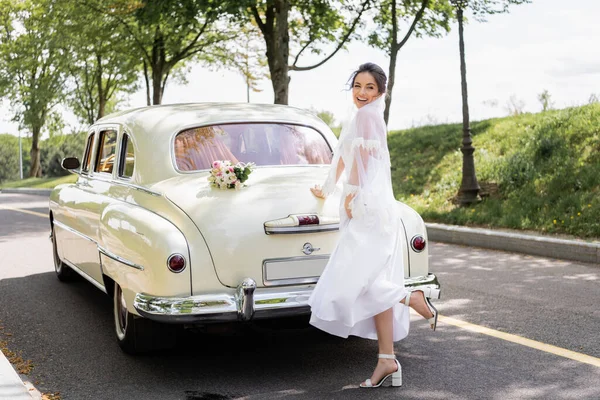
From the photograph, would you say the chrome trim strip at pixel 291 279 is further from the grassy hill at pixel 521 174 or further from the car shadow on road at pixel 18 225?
the car shadow on road at pixel 18 225

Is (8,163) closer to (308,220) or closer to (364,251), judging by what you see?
(308,220)

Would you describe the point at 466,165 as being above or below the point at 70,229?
above

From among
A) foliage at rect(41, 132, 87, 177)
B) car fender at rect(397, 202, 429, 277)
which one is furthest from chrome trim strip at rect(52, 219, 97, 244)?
foliage at rect(41, 132, 87, 177)

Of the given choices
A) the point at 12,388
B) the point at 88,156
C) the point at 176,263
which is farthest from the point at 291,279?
the point at 88,156

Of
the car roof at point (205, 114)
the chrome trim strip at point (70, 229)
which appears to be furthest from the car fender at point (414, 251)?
the chrome trim strip at point (70, 229)

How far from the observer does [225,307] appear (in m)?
4.79

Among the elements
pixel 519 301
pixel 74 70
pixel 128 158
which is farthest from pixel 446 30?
pixel 74 70

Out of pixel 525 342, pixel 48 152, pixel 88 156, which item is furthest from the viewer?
pixel 48 152

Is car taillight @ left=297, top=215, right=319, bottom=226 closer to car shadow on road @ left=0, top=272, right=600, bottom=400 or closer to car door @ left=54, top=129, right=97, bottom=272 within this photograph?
car shadow on road @ left=0, top=272, right=600, bottom=400

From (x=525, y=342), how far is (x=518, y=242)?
5.24 metres

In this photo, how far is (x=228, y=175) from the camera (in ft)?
17.4

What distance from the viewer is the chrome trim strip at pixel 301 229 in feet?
16.3

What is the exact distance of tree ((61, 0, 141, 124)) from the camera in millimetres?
29000

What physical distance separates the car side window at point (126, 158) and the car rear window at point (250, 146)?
0.46m
